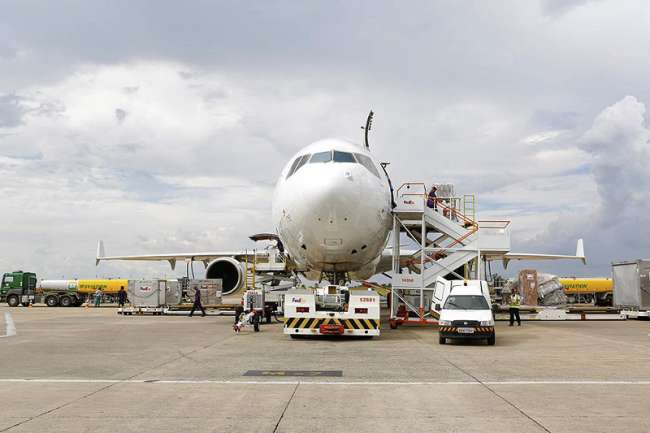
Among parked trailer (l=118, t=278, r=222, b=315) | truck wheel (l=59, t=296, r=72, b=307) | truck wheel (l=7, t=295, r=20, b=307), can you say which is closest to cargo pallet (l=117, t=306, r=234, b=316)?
parked trailer (l=118, t=278, r=222, b=315)

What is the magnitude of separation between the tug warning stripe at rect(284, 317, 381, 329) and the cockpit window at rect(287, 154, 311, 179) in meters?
3.83

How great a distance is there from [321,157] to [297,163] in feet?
3.11

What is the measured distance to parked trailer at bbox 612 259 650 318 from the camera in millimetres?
26641

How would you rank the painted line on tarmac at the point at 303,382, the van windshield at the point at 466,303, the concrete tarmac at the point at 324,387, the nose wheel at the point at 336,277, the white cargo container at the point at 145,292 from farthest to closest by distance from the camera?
1. the white cargo container at the point at 145,292
2. the nose wheel at the point at 336,277
3. the van windshield at the point at 466,303
4. the painted line on tarmac at the point at 303,382
5. the concrete tarmac at the point at 324,387

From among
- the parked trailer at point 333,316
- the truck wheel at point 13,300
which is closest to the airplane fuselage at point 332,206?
the parked trailer at point 333,316

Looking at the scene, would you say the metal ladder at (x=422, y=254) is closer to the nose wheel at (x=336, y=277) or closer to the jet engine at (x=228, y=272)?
the nose wheel at (x=336, y=277)

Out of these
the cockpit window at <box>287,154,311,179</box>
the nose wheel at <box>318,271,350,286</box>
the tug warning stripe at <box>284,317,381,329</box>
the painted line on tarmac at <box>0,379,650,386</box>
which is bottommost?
the painted line on tarmac at <box>0,379,650,386</box>

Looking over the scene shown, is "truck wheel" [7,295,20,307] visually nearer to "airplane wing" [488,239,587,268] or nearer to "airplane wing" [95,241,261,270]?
"airplane wing" [95,241,261,270]

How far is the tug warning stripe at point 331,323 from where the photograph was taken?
1542cm

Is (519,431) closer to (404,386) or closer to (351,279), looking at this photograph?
(404,386)

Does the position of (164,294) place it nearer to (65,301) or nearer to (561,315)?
(561,315)

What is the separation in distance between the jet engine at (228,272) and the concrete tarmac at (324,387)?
11474mm

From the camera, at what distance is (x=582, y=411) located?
6676mm

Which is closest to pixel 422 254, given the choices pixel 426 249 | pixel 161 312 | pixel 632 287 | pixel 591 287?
pixel 426 249
